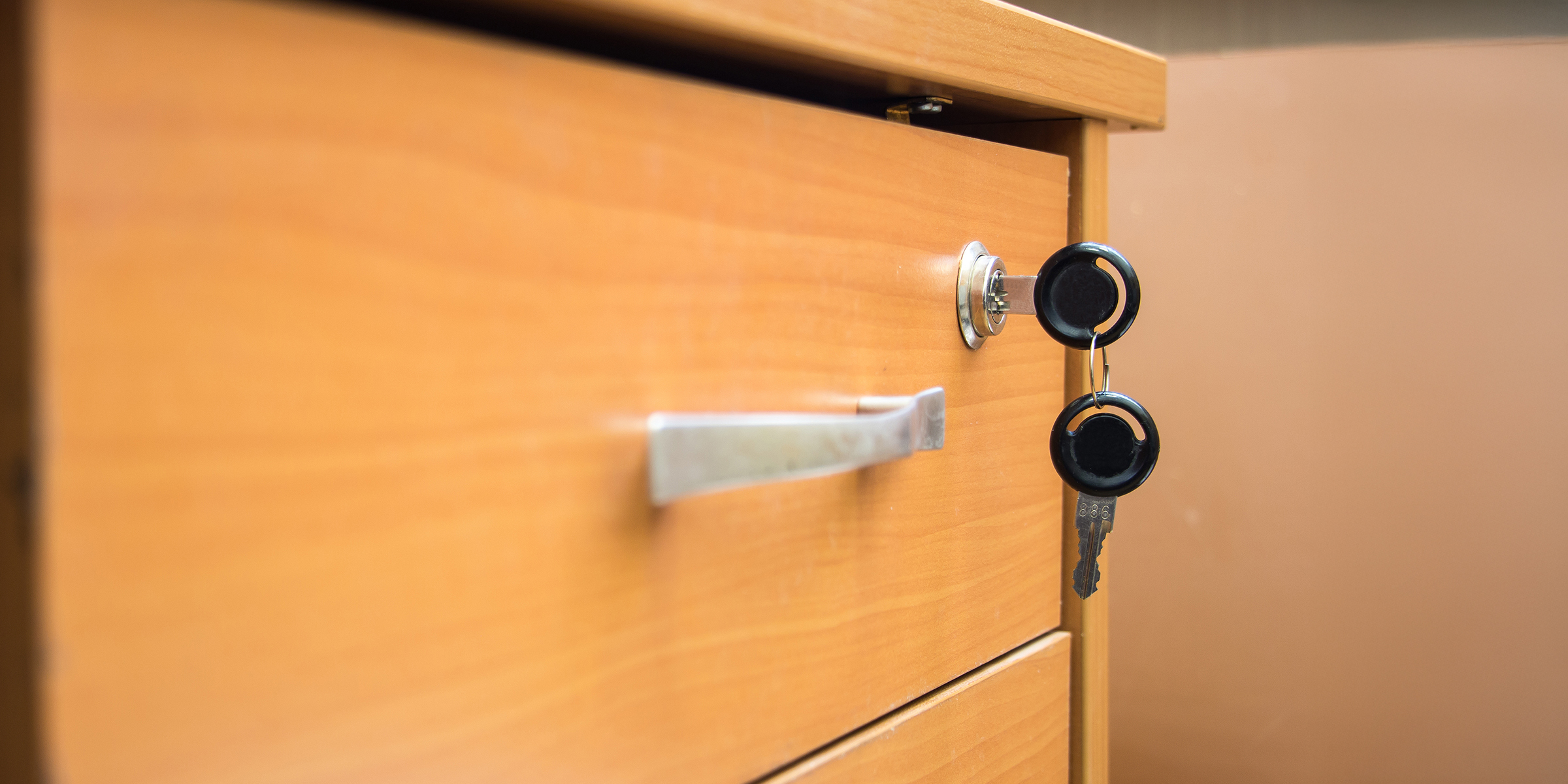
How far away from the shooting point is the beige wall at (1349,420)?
0.82 metres

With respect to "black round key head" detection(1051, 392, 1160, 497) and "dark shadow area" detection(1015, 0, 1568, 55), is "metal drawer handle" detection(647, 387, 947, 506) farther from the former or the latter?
"dark shadow area" detection(1015, 0, 1568, 55)

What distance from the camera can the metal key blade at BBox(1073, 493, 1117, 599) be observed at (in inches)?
14.8

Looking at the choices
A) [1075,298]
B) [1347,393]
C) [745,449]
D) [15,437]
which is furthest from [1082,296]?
[1347,393]

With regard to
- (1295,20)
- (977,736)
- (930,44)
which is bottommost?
(977,736)

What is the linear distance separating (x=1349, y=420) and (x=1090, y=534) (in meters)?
0.63

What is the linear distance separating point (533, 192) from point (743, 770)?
0.16m

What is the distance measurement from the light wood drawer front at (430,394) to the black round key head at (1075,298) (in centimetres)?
5

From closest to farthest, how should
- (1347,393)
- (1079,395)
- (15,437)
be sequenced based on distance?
(15,437)
(1079,395)
(1347,393)

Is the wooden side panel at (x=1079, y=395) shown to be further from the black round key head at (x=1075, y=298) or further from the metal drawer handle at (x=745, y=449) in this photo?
the metal drawer handle at (x=745, y=449)

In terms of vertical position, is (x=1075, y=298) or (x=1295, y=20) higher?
(x=1295, y=20)

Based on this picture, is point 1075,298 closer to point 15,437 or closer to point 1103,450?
point 1103,450

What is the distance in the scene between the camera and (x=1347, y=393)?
0.88m

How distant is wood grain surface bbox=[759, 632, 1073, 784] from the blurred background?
0.58 m

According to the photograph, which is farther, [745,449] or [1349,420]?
[1349,420]
